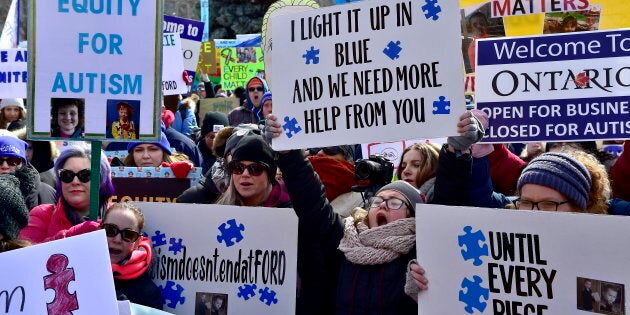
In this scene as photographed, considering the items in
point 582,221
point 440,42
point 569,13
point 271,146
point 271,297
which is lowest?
point 271,297

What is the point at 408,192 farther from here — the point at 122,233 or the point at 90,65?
the point at 90,65

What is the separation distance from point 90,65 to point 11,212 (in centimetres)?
108

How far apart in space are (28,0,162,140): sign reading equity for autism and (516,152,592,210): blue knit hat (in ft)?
5.70

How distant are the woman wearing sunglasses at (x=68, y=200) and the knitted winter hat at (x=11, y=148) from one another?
2.58ft

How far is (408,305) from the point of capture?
12.5ft

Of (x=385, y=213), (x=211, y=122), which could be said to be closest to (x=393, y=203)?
(x=385, y=213)

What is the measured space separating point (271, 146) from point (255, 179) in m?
0.35

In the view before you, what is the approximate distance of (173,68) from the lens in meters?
10.1

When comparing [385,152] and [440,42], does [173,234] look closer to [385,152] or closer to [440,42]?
[440,42]

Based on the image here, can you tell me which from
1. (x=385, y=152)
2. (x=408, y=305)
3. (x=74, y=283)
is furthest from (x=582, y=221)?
(x=385, y=152)

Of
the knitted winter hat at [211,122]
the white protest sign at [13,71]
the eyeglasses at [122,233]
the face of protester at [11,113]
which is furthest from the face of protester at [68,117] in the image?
the face of protester at [11,113]

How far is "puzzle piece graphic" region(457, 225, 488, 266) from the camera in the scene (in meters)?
3.60

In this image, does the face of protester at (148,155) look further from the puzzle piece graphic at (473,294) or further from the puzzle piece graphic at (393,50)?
the puzzle piece graphic at (473,294)

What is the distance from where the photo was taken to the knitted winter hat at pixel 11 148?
18.5ft
